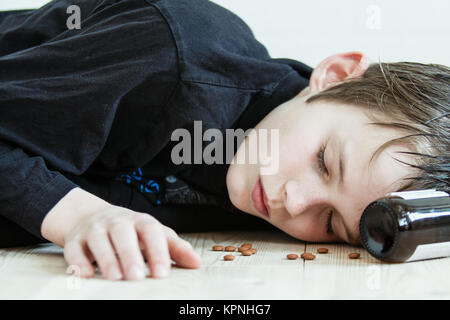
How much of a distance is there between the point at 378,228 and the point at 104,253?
40cm

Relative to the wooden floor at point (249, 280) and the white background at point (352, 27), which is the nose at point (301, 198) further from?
the white background at point (352, 27)

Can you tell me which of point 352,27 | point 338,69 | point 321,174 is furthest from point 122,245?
point 352,27

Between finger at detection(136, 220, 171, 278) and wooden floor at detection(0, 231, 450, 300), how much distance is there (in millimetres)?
15

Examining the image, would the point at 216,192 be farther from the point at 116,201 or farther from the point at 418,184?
the point at 418,184

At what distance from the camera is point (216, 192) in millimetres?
1256

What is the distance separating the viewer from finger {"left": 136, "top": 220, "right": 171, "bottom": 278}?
77 cm

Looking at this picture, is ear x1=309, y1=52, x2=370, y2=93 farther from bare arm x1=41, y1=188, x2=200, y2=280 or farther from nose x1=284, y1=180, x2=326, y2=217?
bare arm x1=41, y1=188, x2=200, y2=280

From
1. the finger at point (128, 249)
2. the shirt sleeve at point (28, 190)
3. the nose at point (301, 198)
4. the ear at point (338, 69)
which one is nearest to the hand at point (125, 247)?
the finger at point (128, 249)

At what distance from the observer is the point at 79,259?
796 millimetres

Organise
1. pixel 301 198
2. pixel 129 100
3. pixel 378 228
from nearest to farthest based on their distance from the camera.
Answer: pixel 378 228
pixel 301 198
pixel 129 100

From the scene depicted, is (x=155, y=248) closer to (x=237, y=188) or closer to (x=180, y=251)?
(x=180, y=251)

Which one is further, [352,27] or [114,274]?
[352,27]

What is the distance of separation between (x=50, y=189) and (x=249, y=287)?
0.40 m
